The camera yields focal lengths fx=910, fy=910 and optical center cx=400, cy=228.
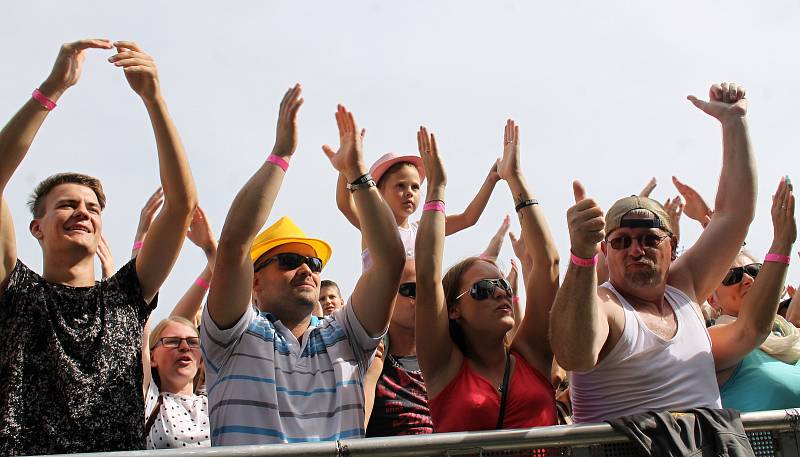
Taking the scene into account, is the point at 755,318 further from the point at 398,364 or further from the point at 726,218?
the point at 398,364

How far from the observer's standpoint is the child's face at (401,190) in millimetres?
5609

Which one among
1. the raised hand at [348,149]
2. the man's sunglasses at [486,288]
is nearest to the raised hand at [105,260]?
the raised hand at [348,149]

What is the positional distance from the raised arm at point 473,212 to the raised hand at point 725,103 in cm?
157

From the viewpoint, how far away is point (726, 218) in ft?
15.1

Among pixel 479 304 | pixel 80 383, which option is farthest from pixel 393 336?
pixel 80 383

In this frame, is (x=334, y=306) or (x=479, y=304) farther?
(x=334, y=306)

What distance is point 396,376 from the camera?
4477 millimetres

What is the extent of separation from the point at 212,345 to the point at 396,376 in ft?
3.57

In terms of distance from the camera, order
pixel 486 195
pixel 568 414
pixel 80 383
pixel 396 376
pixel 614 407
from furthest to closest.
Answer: pixel 486 195
pixel 568 414
pixel 396 376
pixel 614 407
pixel 80 383

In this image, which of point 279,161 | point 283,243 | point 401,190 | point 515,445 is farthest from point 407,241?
point 515,445

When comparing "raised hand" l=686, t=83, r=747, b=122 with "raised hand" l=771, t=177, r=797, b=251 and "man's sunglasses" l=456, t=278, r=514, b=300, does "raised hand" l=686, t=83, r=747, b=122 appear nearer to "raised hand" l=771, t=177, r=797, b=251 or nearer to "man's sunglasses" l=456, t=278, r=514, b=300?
"raised hand" l=771, t=177, r=797, b=251

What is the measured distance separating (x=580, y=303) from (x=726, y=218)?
4.99 feet

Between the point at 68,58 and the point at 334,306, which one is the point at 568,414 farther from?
the point at 68,58

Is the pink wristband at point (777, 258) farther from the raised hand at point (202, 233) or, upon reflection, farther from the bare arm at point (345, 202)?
the raised hand at point (202, 233)
